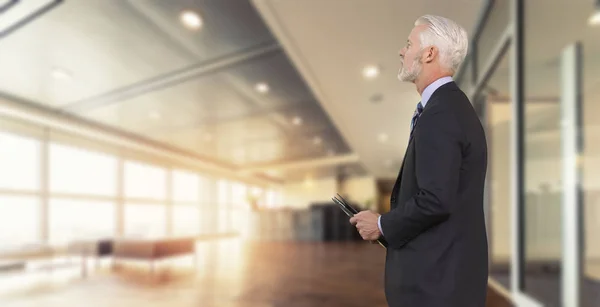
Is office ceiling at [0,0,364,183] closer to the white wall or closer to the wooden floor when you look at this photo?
the wooden floor

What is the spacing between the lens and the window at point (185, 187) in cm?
1279

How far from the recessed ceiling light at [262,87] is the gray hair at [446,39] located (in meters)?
4.59

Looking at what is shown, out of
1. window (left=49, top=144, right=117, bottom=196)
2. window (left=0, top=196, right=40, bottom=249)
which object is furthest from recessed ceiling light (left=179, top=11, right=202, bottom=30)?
window (left=49, top=144, right=117, bottom=196)

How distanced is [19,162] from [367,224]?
7259 mm

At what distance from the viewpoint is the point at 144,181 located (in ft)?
37.3

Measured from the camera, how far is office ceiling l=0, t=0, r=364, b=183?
3602 millimetres

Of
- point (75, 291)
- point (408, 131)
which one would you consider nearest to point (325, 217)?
point (75, 291)

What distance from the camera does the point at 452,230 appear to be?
0.82 m

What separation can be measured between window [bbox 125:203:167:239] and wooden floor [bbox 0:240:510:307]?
5413mm

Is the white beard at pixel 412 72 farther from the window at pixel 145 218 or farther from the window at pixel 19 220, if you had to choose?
the window at pixel 145 218

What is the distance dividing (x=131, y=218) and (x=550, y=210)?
34.6ft

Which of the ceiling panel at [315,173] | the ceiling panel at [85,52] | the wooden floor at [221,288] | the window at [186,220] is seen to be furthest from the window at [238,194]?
the ceiling panel at [85,52]

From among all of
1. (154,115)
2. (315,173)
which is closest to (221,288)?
(154,115)

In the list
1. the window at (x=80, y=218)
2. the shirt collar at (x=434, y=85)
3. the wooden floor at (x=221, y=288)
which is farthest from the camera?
the window at (x=80, y=218)
